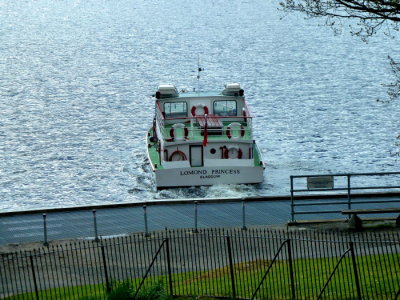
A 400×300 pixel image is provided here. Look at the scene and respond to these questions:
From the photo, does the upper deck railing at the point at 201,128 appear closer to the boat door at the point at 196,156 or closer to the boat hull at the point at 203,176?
the boat door at the point at 196,156

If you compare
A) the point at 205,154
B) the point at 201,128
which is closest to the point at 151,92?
the point at 201,128

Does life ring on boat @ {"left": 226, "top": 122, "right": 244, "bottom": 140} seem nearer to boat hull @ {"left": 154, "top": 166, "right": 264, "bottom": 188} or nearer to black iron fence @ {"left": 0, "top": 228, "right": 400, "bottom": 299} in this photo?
boat hull @ {"left": 154, "top": 166, "right": 264, "bottom": 188}

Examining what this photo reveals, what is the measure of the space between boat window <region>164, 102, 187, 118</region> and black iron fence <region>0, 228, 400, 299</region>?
21068 millimetres

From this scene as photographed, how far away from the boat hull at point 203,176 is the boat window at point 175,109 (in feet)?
12.5

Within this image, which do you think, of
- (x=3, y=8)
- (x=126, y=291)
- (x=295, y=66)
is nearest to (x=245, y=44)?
(x=295, y=66)

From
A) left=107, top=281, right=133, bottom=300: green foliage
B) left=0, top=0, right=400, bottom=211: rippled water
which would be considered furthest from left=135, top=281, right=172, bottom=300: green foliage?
left=0, top=0, right=400, bottom=211: rippled water

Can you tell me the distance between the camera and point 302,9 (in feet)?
91.4

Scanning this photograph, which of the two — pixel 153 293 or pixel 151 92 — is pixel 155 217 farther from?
pixel 151 92

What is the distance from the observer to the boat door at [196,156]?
157 ft

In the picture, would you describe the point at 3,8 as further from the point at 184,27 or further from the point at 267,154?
the point at 267,154

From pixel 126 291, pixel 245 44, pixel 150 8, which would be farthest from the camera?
pixel 150 8

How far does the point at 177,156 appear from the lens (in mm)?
48031

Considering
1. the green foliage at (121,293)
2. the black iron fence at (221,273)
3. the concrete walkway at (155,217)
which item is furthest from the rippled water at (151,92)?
the green foliage at (121,293)

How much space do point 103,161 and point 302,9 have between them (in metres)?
34.2
